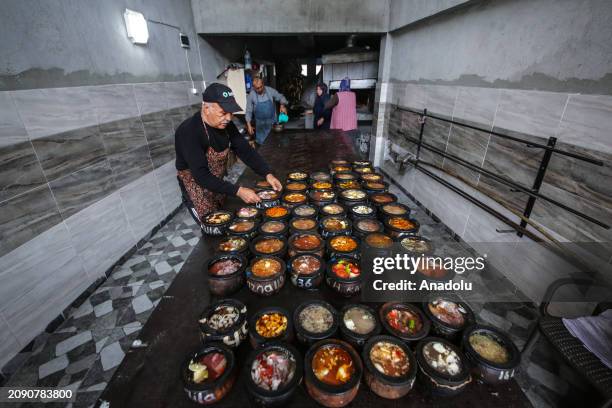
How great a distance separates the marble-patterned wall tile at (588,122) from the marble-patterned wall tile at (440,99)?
179 centimetres

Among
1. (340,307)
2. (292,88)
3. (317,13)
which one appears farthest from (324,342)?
(292,88)

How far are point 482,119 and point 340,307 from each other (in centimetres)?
336

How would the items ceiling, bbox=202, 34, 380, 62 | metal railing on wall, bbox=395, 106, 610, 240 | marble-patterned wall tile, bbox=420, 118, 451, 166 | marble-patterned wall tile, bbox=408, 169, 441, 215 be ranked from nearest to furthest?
1. metal railing on wall, bbox=395, 106, 610, 240
2. marble-patterned wall tile, bbox=420, 118, 451, 166
3. marble-patterned wall tile, bbox=408, 169, 441, 215
4. ceiling, bbox=202, 34, 380, 62

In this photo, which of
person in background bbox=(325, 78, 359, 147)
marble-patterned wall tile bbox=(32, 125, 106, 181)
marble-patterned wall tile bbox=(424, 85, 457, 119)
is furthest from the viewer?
person in background bbox=(325, 78, 359, 147)

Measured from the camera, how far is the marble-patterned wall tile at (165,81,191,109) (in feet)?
16.4

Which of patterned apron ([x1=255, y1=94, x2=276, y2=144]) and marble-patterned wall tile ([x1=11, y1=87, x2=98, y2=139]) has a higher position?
marble-patterned wall tile ([x1=11, y1=87, x2=98, y2=139])

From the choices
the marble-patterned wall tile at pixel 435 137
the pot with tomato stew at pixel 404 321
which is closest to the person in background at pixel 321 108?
the marble-patterned wall tile at pixel 435 137

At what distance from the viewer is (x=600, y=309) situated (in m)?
2.16

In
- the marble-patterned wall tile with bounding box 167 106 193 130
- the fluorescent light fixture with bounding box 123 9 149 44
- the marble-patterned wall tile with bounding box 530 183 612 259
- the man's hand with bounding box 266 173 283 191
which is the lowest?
the marble-patterned wall tile with bounding box 530 183 612 259

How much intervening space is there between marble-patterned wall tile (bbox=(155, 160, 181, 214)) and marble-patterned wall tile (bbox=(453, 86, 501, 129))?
4958 mm

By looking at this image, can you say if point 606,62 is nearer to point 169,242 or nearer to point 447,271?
point 447,271

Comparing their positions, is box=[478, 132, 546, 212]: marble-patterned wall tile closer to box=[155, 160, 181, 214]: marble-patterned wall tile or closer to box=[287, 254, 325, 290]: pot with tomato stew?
box=[287, 254, 325, 290]: pot with tomato stew

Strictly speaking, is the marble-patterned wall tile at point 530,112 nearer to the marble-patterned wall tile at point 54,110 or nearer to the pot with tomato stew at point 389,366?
the pot with tomato stew at point 389,366

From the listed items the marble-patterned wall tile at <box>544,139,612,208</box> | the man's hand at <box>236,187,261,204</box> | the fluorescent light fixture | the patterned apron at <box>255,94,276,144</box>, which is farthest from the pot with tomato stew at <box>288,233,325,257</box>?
the patterned apron at <box>255,94,276,144</box>
